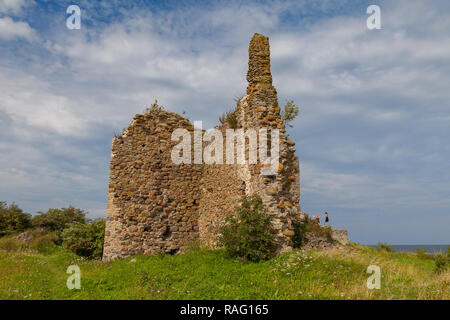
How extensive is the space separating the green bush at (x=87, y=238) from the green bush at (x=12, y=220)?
775cm

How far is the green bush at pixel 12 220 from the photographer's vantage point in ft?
71.7

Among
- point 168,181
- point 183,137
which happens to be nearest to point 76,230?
point 168,181

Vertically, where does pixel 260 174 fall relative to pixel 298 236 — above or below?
above

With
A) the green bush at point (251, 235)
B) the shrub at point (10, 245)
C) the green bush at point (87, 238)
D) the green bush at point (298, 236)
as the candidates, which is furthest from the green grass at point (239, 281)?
the shrub at point (10, 245)

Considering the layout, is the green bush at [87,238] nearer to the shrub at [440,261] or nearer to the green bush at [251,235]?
the green bush at [251,235]

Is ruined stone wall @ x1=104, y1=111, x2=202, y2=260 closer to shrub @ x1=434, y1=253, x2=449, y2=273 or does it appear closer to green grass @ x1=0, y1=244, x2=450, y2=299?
green grass @ x1=0, y1=244, x2=450, y2=299

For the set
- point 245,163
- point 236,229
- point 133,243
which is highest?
point 245,163

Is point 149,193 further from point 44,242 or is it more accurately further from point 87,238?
point 44,242

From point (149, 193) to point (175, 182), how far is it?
1.20 metres

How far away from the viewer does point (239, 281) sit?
789cm

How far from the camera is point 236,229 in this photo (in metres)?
10.1

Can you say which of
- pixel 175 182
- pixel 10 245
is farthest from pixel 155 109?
pixel 10 245
